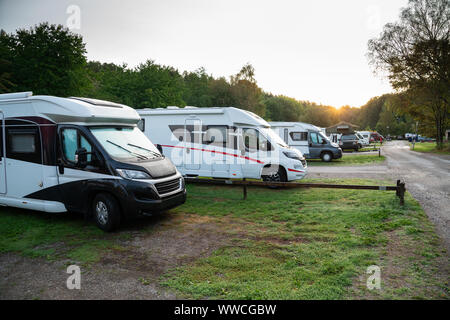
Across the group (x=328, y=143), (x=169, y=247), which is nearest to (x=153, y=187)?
(x=169, y=247)

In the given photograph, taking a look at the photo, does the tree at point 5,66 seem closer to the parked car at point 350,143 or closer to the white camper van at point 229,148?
the white camper van at point 229,148

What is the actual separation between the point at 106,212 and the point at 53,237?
1052 millimetres

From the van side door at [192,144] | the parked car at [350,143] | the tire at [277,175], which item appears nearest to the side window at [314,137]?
the tire at [277,175]

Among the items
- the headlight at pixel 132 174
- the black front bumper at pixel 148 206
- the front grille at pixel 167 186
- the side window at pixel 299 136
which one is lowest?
the black front bumper at pixel 148 206

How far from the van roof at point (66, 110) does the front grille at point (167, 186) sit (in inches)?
76.9

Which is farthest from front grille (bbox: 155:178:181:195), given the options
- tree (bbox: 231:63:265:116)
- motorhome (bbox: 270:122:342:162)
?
tree (bbox: 231:63:265:116)

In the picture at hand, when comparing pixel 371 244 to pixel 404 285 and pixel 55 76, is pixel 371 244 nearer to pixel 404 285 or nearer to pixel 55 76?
pixel 404 285

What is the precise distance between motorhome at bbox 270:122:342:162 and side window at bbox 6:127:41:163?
16.6 m

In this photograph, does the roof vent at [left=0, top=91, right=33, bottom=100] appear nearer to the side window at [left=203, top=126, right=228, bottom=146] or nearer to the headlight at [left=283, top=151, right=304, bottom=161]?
the side window at [left=203, top=126, right=228, bottom=146]

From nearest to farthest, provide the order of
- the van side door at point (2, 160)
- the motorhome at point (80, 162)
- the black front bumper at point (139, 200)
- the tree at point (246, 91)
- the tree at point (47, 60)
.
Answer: the black front bumper at point (139, 200)
the motorhome at point (80, 162)
the van side door at point (2, 160)
the tree at point (47, 60)
the tree at point (246, 91)

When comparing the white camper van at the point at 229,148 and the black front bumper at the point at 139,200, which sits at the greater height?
the white camper van at the point at 229,148

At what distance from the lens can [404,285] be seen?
3.86 metres

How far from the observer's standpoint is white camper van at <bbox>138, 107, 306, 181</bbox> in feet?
35.2

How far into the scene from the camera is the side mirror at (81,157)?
625cm
